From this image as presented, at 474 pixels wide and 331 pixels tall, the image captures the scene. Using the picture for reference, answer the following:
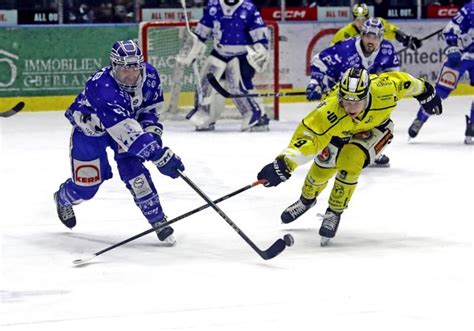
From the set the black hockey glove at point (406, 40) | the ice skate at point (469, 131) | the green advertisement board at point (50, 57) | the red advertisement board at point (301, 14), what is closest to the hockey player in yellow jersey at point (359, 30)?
the black hockey glove at point (406, 40)

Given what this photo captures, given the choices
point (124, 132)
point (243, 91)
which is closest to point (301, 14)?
point (243, 91)

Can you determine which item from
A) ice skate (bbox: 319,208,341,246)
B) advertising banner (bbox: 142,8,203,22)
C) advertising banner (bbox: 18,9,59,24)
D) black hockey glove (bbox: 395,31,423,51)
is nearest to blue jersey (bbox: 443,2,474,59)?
black hockey glove (bbox: 395,31,423,51)

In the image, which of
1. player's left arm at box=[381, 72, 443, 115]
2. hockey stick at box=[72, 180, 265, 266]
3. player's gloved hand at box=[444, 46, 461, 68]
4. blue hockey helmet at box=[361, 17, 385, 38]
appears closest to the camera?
hockey stick at box=[72, 180, 265, 266]

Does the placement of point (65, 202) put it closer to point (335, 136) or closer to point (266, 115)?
point (335, 136)

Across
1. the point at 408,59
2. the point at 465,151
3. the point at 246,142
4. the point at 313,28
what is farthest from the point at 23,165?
the point at 408,59

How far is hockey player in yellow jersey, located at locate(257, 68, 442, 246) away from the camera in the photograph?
530cm

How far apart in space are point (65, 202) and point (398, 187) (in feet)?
7.48

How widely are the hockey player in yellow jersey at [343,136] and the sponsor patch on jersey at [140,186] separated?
2.04ft

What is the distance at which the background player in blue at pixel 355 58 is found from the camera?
7.81 metres

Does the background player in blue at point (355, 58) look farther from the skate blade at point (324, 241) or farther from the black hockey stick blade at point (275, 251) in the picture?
the black hockey stick blade at point (275, 251)

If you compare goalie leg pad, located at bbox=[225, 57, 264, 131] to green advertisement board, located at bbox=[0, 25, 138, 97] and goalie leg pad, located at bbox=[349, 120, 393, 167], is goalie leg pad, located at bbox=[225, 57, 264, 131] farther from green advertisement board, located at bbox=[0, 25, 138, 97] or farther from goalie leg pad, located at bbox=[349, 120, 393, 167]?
goalie leg pad, located at bbox=[349, 120, 393, 167]

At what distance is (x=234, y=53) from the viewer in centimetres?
1009

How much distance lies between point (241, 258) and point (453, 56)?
451 centimetres

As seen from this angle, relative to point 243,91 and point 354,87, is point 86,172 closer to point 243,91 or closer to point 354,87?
point 354,87
